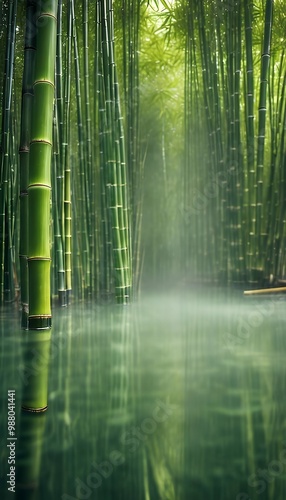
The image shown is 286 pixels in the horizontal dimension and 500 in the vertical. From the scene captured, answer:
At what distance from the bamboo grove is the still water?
0.22 metres

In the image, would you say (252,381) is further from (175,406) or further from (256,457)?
(256,457)

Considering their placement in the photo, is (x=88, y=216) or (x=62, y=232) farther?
(x=88, y=216)

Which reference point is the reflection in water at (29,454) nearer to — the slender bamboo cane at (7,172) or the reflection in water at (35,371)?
the reflection in water at (35,371)

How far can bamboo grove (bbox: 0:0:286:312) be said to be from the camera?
193 cm

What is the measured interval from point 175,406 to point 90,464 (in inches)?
10.3

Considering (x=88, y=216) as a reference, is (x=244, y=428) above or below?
below

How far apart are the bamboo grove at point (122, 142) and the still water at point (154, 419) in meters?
0.22

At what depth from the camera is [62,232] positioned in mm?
2189

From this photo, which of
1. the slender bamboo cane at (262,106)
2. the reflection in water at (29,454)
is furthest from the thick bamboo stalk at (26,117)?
the slender bamboo cane at (262,106)

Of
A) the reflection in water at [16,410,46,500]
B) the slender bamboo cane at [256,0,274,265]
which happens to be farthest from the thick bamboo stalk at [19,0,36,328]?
the slender bamboo cane at [256,0,274,265]

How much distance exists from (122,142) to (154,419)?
174 cm

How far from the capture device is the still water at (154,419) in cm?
65

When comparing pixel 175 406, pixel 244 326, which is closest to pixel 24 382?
pixel 175 406

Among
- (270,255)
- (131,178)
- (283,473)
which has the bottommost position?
(283,473)
